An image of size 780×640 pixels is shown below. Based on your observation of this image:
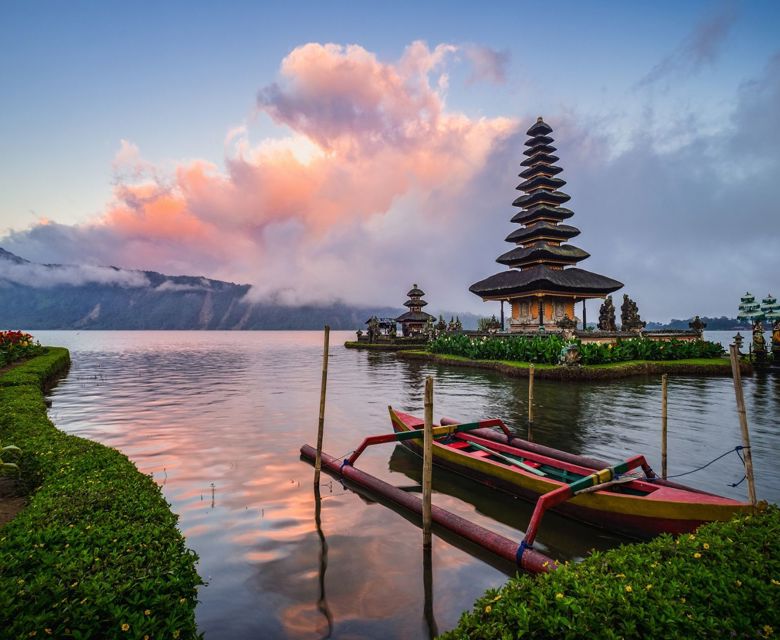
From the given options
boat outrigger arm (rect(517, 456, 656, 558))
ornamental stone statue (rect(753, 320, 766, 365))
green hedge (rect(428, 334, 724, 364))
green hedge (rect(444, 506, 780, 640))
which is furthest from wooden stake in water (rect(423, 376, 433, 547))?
ornamental stone statue (rect(753, 320, 766, 365))

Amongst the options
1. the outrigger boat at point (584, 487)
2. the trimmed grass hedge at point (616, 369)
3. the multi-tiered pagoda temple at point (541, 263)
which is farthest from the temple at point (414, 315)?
the outrigger boat at point (584, 487)

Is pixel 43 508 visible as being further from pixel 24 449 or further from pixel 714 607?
pixel 714 607

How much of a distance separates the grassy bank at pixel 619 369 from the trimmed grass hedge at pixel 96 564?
2603 centimetres

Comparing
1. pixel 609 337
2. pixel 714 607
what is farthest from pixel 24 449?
pixel 609 337

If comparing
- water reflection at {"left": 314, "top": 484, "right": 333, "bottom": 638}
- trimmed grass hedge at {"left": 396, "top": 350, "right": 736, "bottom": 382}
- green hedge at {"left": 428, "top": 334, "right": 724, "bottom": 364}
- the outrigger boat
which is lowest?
water reflection at {"left": 314, "top": 484, "right": 333, "bottom": 638}

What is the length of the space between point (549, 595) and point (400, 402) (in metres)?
18.3

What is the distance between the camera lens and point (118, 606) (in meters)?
3.40

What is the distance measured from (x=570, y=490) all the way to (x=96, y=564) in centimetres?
643

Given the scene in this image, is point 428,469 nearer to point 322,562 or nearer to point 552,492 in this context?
point 552,492

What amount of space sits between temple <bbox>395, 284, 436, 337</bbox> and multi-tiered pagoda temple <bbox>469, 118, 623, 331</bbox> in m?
21.4

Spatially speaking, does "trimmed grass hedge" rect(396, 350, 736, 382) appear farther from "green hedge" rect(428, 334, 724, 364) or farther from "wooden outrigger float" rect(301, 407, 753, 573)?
"wooden outrigger float" rect(301, 407, 753, 573)

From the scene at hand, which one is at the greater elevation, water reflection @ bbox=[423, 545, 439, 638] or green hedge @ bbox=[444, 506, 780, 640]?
green hedge @ bbox=[444, 506, 780, 640]

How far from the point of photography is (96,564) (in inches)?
155

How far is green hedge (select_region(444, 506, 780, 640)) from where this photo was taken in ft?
11.3
